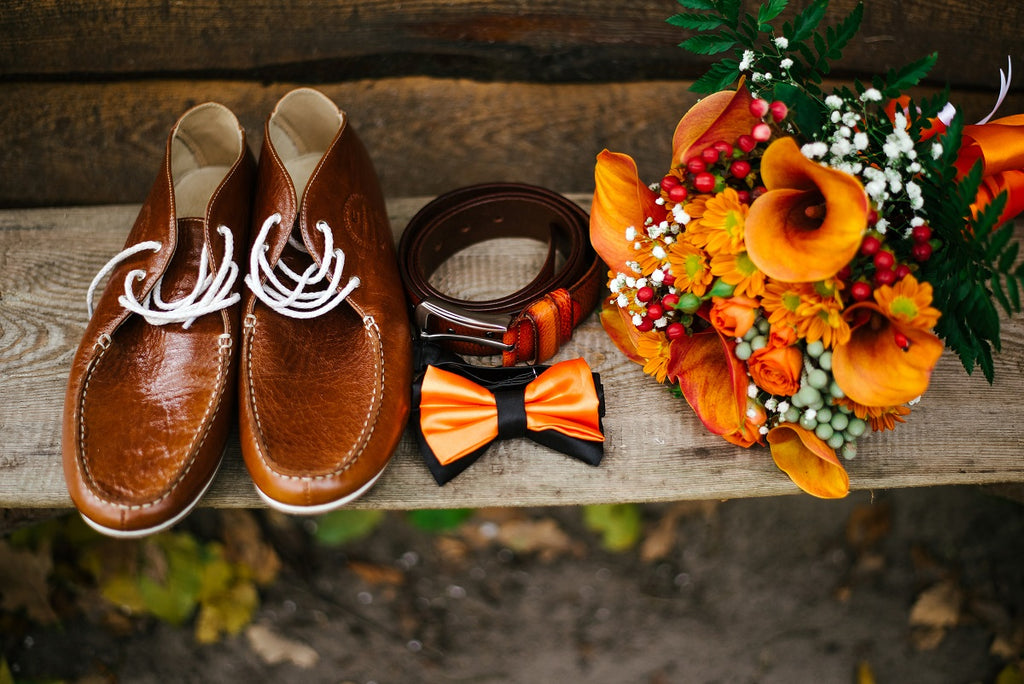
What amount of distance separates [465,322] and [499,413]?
0.17 m

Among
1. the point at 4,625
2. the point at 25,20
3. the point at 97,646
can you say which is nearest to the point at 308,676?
the point at 97,646

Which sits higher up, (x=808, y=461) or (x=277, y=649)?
(x=808, y=461)

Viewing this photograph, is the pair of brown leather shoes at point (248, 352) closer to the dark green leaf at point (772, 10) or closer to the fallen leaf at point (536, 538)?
the dark green leaf at point (772, 10)

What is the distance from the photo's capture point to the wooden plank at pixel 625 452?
1.11m

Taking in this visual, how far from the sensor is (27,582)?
174 centimetres

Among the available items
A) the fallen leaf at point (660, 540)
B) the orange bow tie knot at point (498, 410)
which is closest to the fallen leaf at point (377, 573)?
the fallen leaf at point (660, 540)

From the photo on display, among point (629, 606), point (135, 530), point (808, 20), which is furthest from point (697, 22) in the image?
point (629, 606)

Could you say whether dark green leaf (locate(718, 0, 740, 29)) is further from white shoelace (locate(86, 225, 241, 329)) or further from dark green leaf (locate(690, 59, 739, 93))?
white shoelace (locate(86, 225, 241, 329))

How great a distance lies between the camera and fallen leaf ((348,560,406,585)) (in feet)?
6.04

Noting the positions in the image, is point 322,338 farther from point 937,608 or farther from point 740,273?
point 937,608

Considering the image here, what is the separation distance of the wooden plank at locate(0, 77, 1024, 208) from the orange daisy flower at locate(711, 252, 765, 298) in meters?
0.91

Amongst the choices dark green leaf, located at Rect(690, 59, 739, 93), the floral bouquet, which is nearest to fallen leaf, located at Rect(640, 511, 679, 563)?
the floral bouquet

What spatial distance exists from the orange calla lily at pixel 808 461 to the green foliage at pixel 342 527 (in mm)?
1221

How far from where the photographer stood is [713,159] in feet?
2.90
